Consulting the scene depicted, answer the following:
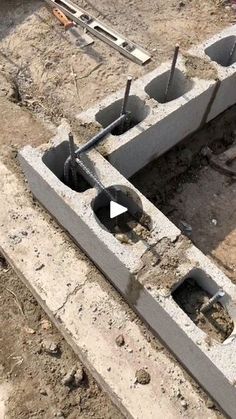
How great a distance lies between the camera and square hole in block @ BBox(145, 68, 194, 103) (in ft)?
19.6

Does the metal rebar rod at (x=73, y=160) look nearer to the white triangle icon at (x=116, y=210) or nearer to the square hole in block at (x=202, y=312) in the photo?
the white triangle icon at (x=116, y=210)

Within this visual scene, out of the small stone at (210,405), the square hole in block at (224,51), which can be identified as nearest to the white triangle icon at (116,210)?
the small stone at (210,405)

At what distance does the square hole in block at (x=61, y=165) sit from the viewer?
530cm

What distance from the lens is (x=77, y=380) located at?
4.84 meters

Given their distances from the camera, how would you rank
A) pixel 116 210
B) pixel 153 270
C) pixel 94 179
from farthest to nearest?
pixel 94 179 < pixel 116 210 < pixel 153 270

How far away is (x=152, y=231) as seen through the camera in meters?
4.82

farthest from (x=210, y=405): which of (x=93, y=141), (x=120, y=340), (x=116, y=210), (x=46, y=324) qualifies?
(x=93, y=141)

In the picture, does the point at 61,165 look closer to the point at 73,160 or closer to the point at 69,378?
the point at 73,160

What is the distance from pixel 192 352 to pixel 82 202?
1879mm

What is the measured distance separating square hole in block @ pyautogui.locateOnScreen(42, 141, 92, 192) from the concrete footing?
2 centimetres

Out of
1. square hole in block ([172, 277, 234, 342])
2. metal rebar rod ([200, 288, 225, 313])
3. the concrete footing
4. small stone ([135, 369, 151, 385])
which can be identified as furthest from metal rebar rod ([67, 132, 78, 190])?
small stone ([135, 369, 151, 385])
